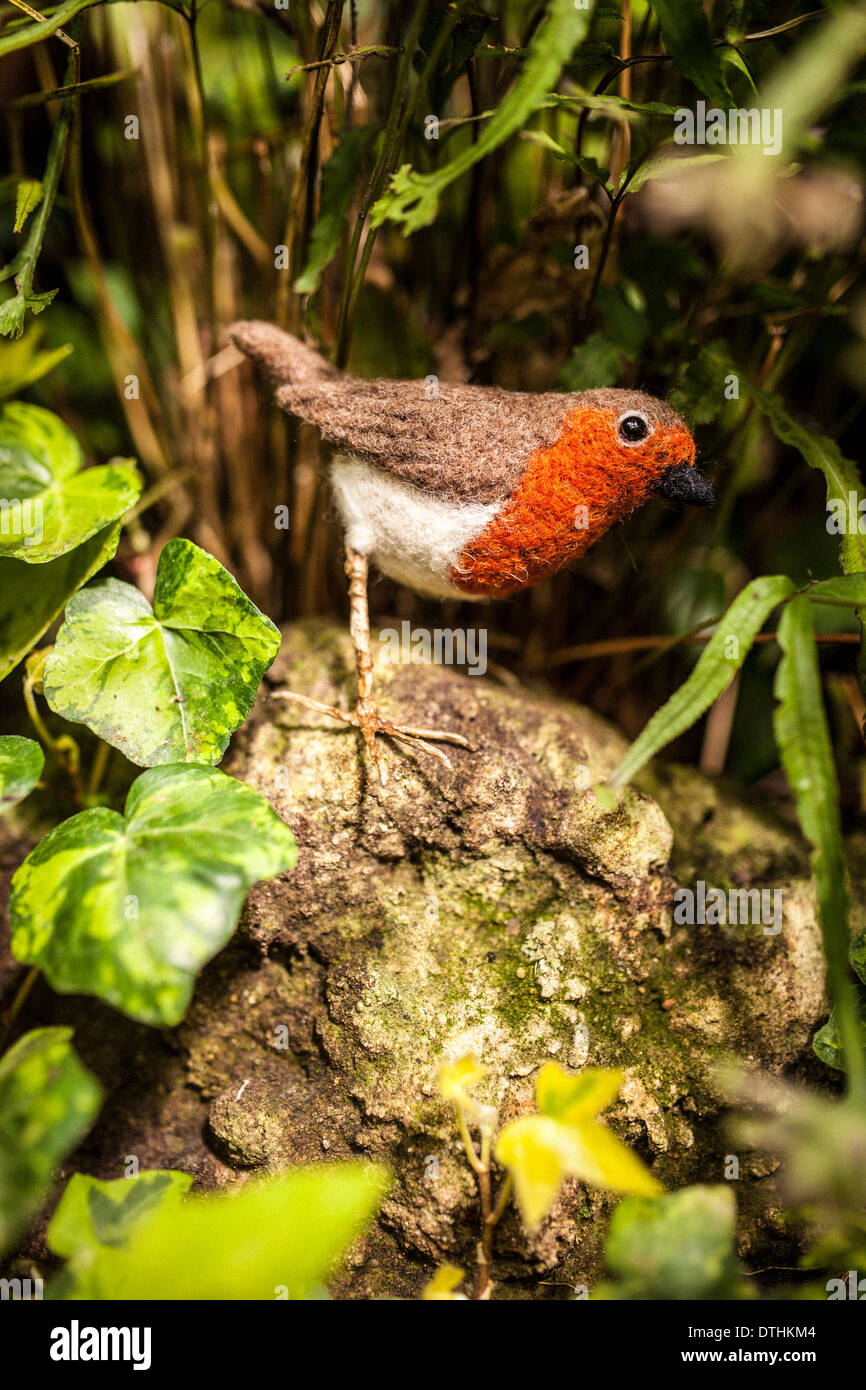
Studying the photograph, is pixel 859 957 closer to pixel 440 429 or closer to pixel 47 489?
pixel 440 429

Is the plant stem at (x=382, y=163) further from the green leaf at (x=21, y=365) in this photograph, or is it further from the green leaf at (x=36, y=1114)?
the green leaf at (x=36, y=1114)

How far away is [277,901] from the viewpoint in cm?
106

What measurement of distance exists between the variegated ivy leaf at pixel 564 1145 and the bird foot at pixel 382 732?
452 mm

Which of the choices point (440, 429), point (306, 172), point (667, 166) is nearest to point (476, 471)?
point (440, 429)

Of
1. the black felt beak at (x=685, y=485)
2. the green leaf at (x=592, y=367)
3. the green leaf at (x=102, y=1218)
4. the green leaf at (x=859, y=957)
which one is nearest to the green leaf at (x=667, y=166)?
the green leaf at (x=592, y=367)

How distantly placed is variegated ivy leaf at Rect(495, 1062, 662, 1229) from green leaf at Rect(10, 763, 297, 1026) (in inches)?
13.1

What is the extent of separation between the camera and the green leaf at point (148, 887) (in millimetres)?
730

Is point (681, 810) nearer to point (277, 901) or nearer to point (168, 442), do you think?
point (277, 901)

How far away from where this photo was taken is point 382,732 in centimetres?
110

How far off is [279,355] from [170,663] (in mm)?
464

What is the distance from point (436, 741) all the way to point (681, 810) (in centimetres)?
47

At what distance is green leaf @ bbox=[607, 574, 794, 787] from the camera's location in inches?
30.6

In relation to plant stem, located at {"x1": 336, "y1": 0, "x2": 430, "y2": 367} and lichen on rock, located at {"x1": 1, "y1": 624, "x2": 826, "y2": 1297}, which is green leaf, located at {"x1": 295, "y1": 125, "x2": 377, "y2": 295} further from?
lichen on rock, located at {"x1": 1, "y1": 624, "x2": 826, "y2": 1297}

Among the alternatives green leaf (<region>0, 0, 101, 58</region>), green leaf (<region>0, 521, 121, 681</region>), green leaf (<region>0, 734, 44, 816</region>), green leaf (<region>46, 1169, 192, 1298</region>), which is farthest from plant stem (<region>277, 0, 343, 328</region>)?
green leaf (<region>46, 1169, 192, 1298</region>)
